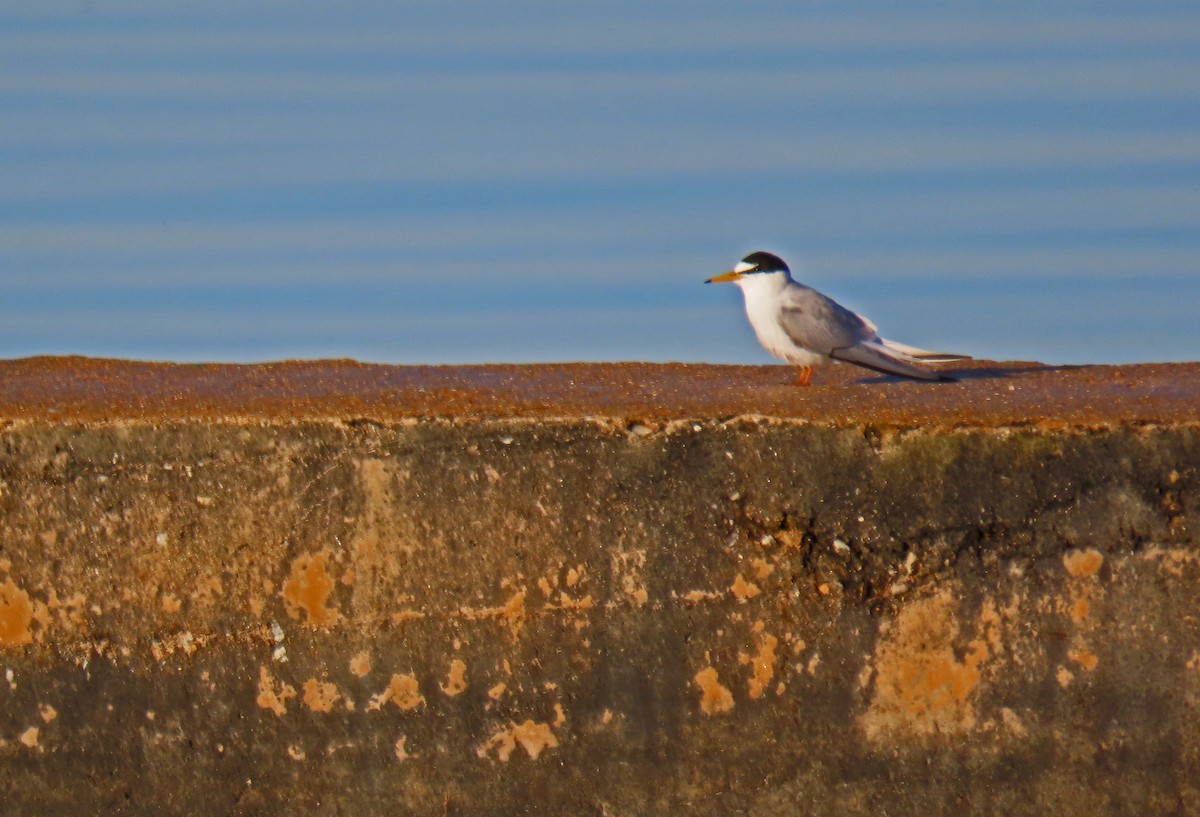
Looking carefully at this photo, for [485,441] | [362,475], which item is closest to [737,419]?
[485,441]

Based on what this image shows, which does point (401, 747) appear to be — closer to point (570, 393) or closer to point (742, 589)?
point (742, 589)

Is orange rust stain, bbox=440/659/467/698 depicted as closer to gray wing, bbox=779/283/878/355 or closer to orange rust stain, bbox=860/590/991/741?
orange rust stain, bbox=860/590/991/741

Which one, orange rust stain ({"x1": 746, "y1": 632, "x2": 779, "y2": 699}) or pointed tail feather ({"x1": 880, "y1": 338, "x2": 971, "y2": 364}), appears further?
pointed tail feather ({"x1": 880, "y1": 338, "x2": 971, "y2": 364})

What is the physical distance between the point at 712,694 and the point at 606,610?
34 centimetres

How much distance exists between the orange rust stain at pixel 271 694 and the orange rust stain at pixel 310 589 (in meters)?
0.17

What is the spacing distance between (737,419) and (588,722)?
33.1 inches

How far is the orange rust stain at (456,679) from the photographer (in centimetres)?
404

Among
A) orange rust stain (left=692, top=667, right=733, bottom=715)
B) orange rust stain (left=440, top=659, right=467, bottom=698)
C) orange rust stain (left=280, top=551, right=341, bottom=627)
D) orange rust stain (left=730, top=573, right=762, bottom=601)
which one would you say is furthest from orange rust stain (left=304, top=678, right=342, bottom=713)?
orange rust stain (left=730, top=573, right=762, bottom=601)

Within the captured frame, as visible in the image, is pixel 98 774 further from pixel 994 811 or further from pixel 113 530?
pixel 994 811

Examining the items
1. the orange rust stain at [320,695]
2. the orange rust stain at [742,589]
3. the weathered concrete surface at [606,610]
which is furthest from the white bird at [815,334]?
the orange rust stain at [320,695]

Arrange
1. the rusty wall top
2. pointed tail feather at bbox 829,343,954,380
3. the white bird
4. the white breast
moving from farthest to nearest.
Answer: the white breast → the white bird → pointed tail feather at bbox 829,343,954,380 → the rusty wall top

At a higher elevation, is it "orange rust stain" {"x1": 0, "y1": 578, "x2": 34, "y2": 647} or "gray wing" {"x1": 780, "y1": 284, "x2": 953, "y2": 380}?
"gray wing" {"x1": 780, "y1": 284, "x2": 953, "y2": 380}

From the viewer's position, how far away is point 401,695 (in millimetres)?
4051

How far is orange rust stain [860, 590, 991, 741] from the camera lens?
13.1 feet
